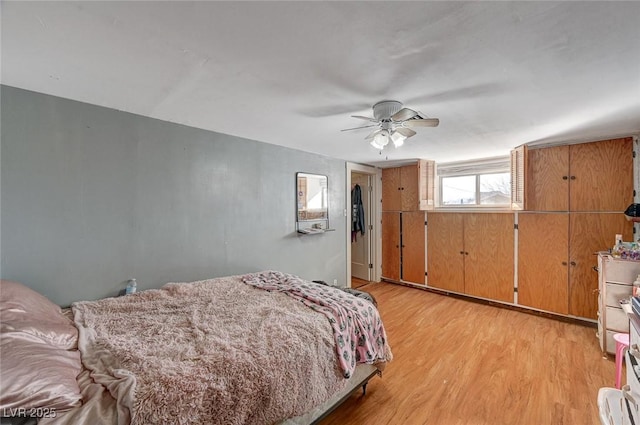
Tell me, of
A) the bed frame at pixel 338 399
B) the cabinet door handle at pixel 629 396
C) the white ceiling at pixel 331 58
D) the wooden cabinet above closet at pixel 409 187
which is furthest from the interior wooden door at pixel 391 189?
the cabinet door handle at pixel 629 396

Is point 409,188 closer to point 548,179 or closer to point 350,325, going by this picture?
point 548,179

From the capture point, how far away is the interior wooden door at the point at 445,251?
410cm

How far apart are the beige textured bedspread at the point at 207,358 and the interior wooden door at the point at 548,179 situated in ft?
11.0

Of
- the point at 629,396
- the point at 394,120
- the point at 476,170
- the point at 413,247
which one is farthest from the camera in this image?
the point at 413,247

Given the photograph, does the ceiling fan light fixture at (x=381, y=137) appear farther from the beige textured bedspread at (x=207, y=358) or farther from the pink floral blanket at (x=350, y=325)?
the beige textured bedspread at (x=207, y=358)

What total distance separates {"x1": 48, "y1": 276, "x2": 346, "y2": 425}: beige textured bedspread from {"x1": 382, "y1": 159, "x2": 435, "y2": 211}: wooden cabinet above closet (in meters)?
3.09

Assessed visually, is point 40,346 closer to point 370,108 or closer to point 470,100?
point 370,108

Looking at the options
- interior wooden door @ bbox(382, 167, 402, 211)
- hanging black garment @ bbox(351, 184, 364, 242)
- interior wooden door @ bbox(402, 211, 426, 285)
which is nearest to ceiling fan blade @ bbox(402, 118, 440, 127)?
interior wooden door @ bbox(402, 211, 426, 285)

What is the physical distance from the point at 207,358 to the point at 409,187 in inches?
166

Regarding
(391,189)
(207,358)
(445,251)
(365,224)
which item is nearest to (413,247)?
(445,251)

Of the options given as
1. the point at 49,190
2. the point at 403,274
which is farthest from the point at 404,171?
the point at 49,190

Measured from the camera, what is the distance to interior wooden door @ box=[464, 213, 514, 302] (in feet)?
12.0

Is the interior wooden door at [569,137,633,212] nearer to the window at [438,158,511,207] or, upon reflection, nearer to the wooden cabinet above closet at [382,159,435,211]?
the window at [438,158,511,207]

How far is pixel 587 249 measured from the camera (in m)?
3.04
